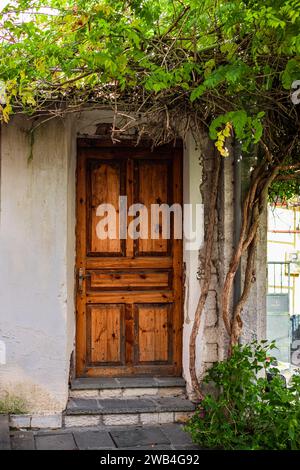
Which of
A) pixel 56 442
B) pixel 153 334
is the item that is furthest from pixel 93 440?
pixel 153 334

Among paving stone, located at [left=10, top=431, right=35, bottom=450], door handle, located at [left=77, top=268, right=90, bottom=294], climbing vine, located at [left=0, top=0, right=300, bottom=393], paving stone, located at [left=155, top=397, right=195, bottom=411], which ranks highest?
climbing vine, located at [left=0, top=0, right=300, bottom=393]

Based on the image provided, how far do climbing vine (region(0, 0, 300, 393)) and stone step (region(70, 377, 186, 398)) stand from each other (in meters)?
0.87

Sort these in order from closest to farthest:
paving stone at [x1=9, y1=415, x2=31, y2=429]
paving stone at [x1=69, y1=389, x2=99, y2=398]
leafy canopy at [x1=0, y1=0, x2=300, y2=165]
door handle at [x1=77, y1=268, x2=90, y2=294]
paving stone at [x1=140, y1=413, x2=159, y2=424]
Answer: leafy canopy at [x1=0, y1=0, x2=300, y2=165]
paving stone at [x1=9, y1=415, x2=31, y2=429]
paving stone at [x1=140, y1=413, x2=159, y2=424]
paving stone at [x1=69, y1=389, x2=99, y2=398]
door handle at [x1=77, y1=268, x2=90, y2=294]

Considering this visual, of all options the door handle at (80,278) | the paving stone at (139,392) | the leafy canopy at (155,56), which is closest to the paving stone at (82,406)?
the paving stone at (139,392)

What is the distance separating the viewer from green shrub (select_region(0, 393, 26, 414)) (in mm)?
5504

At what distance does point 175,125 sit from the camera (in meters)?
5.68

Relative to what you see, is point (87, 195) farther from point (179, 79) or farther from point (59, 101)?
point (179, 79)

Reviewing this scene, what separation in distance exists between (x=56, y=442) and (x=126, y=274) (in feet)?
6.06

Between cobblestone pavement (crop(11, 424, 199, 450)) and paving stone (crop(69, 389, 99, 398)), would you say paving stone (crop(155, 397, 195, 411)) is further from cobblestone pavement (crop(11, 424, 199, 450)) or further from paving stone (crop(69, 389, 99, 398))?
paving stone (crop(69, 389, 99, 398))

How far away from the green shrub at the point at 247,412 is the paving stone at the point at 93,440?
28.7 inches

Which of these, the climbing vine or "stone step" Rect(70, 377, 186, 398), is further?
"stone step" Rect(70, 377, 186, 398)

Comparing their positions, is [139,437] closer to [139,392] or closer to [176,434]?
[176,434]

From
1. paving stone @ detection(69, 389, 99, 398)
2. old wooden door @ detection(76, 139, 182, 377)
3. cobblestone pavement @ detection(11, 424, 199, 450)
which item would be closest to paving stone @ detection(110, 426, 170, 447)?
cobblestone pavement @ detection(11, 424, 199, 450)
